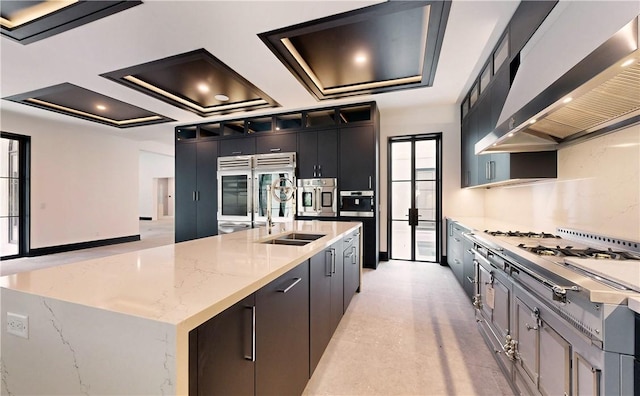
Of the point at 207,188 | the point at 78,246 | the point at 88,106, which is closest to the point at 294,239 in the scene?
the point at 207,188

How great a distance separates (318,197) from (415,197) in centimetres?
187

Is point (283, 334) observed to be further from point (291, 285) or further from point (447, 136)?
point (447, 136)

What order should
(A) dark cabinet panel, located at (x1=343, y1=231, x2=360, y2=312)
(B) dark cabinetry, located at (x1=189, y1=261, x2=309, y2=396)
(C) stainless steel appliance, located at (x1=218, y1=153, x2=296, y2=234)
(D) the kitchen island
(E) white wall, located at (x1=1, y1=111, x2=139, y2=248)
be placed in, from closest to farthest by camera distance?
(D) the kitchen island, (B) dark cabinetry, located at (x1=189, y1=261, x2=309, y2=396), (A) dark cabinet panel, located at (x1=343, y1=231, x2=360, y2=312), (C) stainless steel appliance, located at (x1=218, y1=153, x2=296, y2=234), (E) white wall, located at (x1=1, y1=111, x2=139, y2=248)

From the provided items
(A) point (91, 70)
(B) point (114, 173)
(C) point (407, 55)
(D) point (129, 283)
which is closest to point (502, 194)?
(C) point (407, 55)

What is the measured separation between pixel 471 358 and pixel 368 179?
278 centimetres

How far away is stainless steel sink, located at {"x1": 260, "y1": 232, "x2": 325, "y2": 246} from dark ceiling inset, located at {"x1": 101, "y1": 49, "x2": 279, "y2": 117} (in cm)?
221

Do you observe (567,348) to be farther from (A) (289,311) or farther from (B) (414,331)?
(B) (414,331)

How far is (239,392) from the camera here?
932 millimetres

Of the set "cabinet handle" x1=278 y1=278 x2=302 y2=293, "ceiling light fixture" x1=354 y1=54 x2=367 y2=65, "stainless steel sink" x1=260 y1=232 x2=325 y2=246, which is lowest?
"cabinet handle" x1=278 y1=278 x2=302 y2=293

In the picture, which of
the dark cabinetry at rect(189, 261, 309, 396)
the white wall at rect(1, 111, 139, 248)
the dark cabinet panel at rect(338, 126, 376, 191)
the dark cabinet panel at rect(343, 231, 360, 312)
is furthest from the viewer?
the white wall at rect(1, 111, 139, 248)

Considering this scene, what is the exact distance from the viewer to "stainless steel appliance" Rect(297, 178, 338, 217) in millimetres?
4422

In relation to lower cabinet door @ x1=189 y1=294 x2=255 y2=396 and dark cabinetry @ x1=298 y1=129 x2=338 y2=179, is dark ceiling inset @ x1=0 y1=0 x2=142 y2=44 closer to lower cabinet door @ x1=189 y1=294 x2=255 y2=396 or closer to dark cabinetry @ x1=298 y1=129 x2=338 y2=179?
lower cabinet door @ x1=189 y1=294 x2=255 y2=396

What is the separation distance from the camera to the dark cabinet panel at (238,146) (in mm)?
4969

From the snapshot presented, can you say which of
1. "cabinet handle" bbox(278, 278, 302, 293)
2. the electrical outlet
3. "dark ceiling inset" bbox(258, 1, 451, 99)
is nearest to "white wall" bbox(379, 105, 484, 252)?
"dark ceiling inset" bbox(258, 1, 451, 99)
